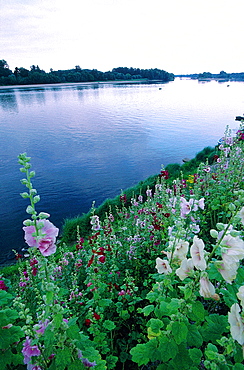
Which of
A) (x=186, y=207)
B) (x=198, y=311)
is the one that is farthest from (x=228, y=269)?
(x=186, y=207)

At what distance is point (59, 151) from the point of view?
25.8 metres

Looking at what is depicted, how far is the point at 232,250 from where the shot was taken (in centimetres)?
167

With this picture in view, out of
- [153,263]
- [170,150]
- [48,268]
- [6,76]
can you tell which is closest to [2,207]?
[153,263]

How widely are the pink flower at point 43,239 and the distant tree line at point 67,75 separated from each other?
134482 millimetres

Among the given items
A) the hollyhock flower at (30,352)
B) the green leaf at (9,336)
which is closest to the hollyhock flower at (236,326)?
the hollyhock flower at (30,352)

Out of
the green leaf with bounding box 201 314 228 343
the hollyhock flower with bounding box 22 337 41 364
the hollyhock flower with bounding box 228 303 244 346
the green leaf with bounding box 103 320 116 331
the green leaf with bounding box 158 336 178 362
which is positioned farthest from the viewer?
the green leaf with bounding box 103 320 116 331

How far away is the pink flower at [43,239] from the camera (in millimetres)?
1639

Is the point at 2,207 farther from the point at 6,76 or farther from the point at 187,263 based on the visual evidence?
the point at 6,76

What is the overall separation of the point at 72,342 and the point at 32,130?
1382 inches

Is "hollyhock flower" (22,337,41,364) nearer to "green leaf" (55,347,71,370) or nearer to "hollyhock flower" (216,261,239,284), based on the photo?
"green leaf" (55,347,71,370)

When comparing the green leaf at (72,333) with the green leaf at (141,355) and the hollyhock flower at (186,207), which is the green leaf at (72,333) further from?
the hollyhock flower at (186,207)

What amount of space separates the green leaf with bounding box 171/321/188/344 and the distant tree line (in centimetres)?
13518

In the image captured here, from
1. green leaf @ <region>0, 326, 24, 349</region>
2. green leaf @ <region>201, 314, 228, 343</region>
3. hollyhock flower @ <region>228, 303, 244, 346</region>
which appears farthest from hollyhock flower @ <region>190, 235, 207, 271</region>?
green leaf @ <region>0, 326, 24, 349</region>

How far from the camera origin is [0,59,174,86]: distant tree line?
4715 inches
